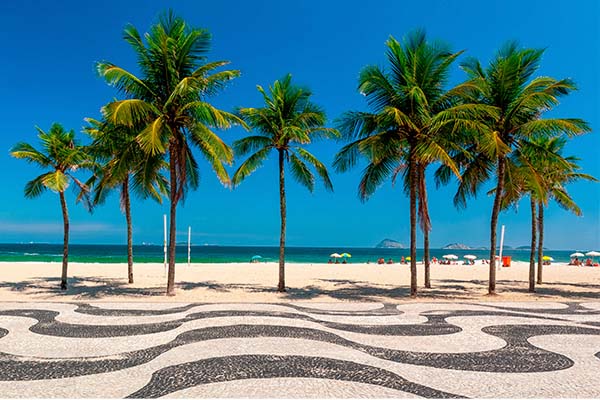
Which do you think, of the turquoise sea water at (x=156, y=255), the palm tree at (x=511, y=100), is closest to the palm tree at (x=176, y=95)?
the palm tree at (x=511, y=100)

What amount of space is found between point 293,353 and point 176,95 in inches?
357

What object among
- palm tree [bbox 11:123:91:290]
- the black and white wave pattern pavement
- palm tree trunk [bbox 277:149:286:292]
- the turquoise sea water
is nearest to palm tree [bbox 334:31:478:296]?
palm tree trunk [bbox 277:149:286:292]

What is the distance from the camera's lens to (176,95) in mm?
12836

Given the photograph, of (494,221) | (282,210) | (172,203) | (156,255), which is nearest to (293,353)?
(172,203)

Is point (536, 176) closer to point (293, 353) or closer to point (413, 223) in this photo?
point (413, 223)

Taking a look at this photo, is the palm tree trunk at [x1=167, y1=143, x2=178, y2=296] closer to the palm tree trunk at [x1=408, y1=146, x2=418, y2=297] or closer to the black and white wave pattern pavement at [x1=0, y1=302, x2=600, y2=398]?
the black and white wave pattern pavement at [x1=0, y1=302, x2=600, y2=398]

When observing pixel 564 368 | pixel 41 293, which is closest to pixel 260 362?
pixel 564 368

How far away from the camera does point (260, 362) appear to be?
6.17 m

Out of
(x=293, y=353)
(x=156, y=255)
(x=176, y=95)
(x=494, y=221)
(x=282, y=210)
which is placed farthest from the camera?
(x=156, y=255)

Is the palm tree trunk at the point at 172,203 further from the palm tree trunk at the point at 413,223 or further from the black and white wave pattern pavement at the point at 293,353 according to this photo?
the palm tree trunk at the point at 413,223

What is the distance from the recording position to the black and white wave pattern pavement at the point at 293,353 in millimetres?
5172

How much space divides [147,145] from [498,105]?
1156 cm

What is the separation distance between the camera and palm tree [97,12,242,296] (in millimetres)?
13180

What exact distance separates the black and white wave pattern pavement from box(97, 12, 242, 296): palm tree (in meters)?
5.20
